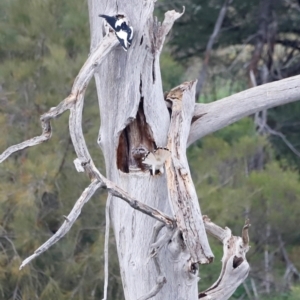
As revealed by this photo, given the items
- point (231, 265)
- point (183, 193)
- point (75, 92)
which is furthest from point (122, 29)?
point (231, 265)

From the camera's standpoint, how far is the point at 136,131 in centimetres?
137

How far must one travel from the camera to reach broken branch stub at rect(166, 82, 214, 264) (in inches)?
44.2

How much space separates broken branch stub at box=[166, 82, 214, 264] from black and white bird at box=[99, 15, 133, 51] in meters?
0.20

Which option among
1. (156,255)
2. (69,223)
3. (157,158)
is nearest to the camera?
(69,223)

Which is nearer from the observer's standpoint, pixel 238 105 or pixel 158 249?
pixel 158 249

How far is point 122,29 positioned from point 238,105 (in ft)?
1.10

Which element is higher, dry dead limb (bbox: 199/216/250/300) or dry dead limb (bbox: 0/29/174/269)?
→ dry dead limb (bbox: 0/29/174/269)

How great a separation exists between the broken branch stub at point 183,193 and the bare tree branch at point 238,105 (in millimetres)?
47

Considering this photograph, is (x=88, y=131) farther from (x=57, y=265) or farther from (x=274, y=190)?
(x=274, y=190)

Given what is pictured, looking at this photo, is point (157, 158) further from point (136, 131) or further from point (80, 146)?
point (80, 146)

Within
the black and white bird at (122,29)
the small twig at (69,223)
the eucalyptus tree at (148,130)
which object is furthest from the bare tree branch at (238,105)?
the small twig at (69,223)

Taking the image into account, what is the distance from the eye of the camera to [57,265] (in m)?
2.49

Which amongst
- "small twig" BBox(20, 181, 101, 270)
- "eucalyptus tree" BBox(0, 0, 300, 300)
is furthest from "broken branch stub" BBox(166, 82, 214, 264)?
"small twig" BBox(20, 181, 101, 270)

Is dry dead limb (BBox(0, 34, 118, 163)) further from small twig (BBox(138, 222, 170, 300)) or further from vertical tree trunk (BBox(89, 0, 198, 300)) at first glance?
small twig (BBox(138, 222, 170, 300))
